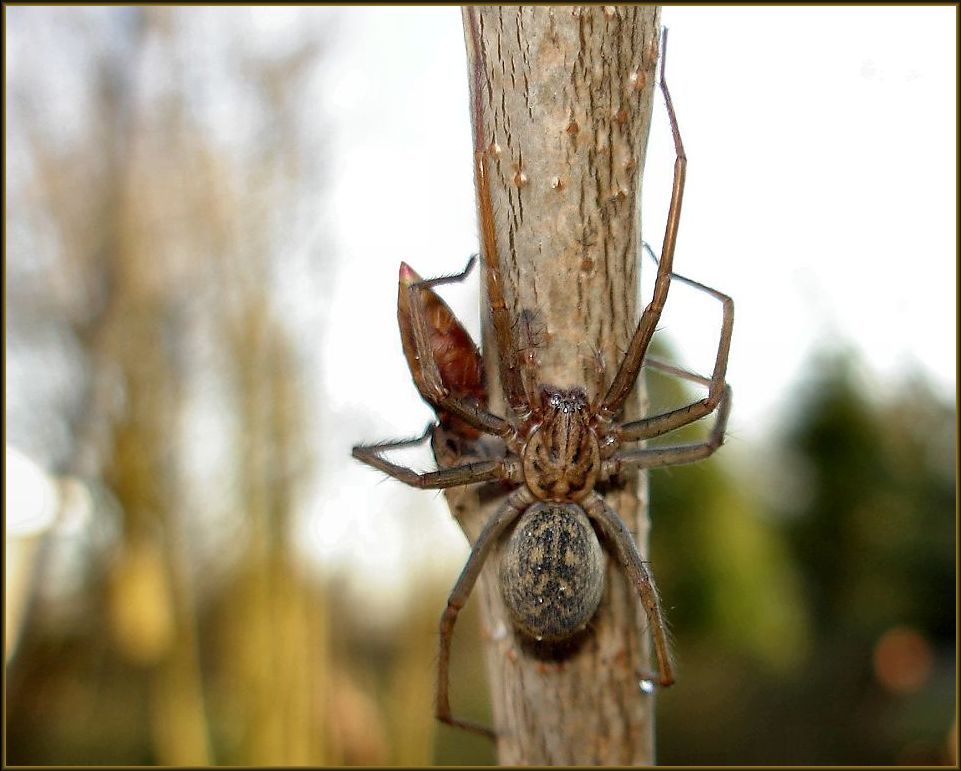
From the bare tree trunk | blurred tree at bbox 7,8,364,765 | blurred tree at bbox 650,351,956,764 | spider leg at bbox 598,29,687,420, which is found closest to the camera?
the bare tree trunk

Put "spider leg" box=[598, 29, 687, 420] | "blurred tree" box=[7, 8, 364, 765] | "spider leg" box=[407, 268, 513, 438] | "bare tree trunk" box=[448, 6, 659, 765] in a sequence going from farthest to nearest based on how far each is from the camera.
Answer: "blurred tree" box=[7, 8, 364, 765] < "spider leg" box=[407, 268, 513, 438] < "spider leg" box=[598, 29, 687, 420] < "bare tree trunk" box=[448, 6, 659, 765]

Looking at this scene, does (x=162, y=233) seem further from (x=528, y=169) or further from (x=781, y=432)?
(x=781, y=432)

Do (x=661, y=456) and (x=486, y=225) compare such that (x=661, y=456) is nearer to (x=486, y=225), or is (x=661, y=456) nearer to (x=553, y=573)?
(x=553, y=573)

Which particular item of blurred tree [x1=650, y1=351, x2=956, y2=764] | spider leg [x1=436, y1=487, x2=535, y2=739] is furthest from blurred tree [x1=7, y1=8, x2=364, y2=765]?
spider leg [x1=436, y1=487, x2=535, y2=739]

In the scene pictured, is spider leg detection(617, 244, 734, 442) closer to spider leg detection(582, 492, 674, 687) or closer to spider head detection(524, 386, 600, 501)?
spider head detection(524, 386, 600, 501)

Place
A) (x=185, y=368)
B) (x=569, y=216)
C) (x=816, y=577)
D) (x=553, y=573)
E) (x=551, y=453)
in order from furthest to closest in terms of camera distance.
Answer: (x=816, y=577) < (x=185, y=368) < (x=551, y=453) < (x=553, y=573) < (x=569, y=216)

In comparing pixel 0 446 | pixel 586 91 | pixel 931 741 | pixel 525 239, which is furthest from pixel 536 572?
pixel 931 741

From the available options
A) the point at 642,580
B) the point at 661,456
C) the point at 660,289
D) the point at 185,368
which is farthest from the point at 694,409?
the point at 185,368
